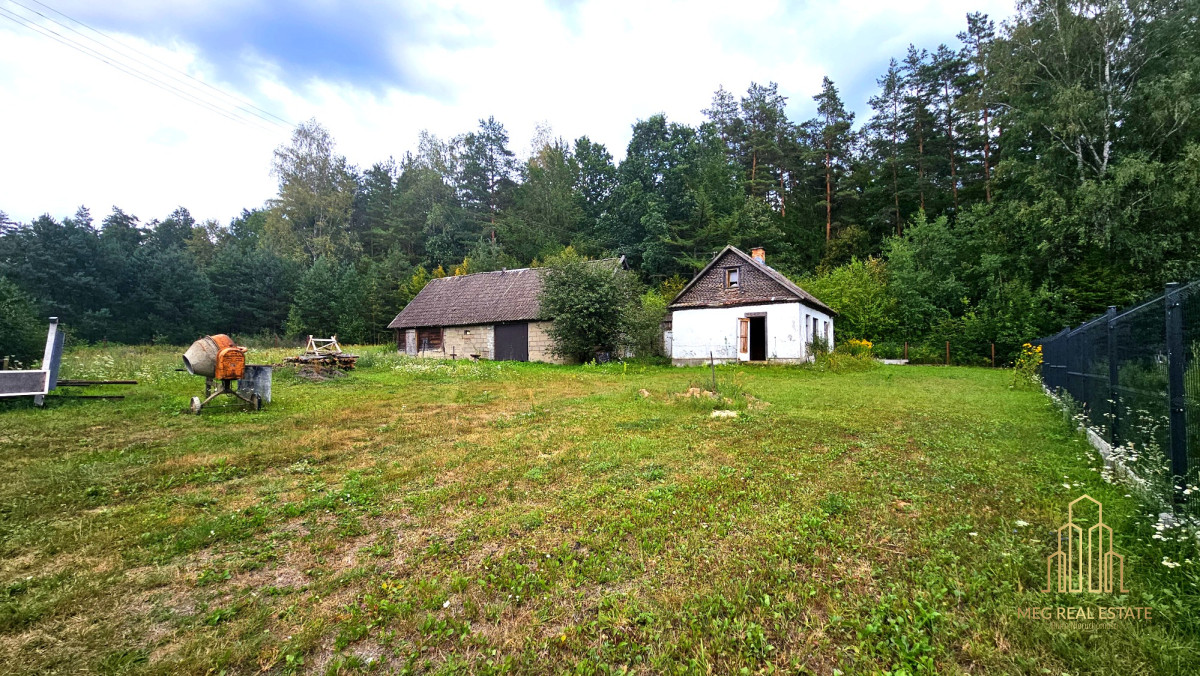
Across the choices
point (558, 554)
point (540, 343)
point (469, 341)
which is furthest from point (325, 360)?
point (558, 554)

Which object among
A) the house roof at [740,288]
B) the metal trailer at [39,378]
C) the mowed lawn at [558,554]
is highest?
the house roof at [740,288]

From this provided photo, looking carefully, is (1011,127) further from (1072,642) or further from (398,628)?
(398,628)

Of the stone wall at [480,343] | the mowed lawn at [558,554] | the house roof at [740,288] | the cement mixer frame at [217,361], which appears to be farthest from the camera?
the stone wall at [480,343]

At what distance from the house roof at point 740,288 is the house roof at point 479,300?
4435 millimetres

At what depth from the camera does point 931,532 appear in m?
3.51

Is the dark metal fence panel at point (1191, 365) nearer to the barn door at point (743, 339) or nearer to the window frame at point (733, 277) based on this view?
the barn door at point (743, 339)

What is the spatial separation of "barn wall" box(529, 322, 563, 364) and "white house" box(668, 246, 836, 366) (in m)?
6.33

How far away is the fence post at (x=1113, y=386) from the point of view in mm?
5184

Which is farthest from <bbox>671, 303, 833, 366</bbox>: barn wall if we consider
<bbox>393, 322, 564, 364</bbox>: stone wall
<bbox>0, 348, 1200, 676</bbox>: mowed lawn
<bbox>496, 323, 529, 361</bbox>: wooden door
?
<bbox>0, 348, 1200, 676</bbox>: mowed lawn

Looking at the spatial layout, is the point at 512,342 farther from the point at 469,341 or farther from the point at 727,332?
the point at 727,332

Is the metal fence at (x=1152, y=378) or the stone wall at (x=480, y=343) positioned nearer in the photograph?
the metal fence at (x=1152, y=378)

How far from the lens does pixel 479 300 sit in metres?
26.5

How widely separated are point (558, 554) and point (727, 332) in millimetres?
18730
